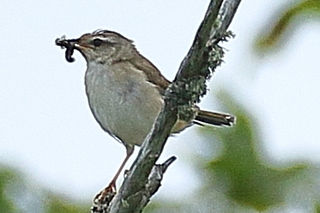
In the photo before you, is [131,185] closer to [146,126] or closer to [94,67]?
[146,126]

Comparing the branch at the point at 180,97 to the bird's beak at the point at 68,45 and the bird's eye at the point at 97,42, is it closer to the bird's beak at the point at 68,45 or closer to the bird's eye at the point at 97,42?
the bird's beak at the point at 68,45

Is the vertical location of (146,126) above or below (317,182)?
below

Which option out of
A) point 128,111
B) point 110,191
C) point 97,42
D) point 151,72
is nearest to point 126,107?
point 128,111

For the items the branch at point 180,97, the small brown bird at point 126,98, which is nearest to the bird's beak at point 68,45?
the small brown bird at point 126,98

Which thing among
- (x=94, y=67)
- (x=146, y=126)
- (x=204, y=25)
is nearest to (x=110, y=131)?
(x=146, y=126)

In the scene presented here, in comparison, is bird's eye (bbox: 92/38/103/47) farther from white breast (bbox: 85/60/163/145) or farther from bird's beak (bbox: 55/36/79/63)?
bird's beak (bbox: 55/36/79/63)

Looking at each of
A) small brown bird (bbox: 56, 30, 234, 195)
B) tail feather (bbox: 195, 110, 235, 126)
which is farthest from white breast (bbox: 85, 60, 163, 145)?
tail feather (bbox: 195, 110, 235, 126)

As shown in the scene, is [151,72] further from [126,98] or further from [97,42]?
[97,42]
